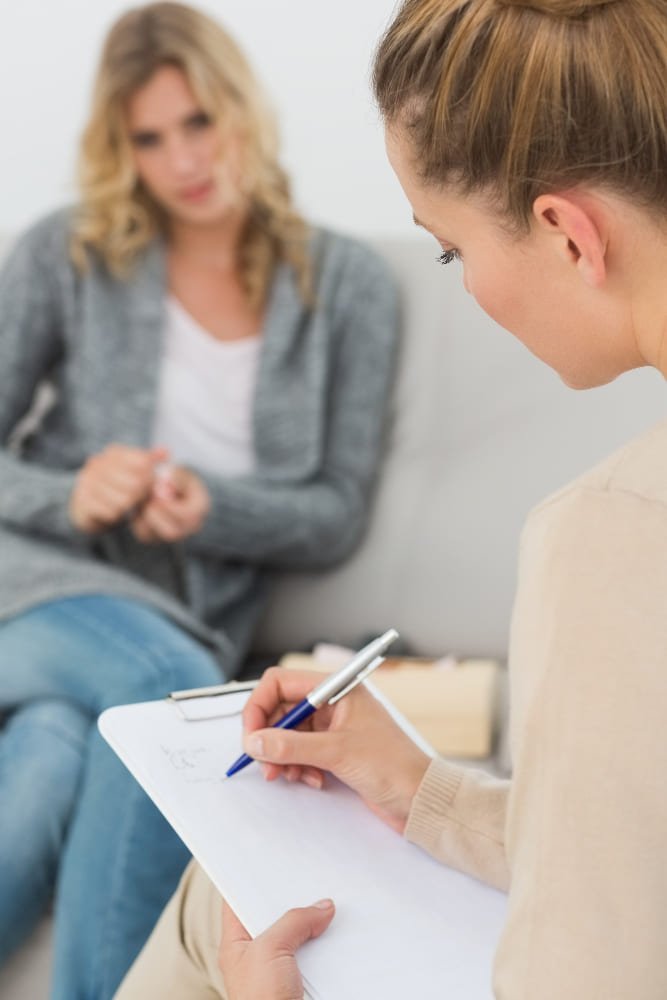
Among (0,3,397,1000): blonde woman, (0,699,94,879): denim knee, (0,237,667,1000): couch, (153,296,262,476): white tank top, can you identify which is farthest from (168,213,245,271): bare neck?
(0,699,94,879): denim knee

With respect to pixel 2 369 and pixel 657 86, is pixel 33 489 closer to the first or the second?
pixel 2 369

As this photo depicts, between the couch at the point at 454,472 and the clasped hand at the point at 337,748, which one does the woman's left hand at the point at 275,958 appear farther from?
the couch at the point at 454,472

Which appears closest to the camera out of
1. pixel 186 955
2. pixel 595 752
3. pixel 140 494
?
pixel 595 752

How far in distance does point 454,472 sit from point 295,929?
1.04m

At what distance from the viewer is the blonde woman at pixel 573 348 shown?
0.64 meters

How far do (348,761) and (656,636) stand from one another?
38 centimetres

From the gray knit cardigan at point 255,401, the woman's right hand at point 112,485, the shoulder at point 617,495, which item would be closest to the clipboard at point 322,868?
the shoulder at point 617,495

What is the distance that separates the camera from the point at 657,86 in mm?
663

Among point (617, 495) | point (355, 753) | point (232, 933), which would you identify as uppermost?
point (617, 495)

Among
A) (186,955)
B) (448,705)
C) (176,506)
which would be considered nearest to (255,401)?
(176,506)

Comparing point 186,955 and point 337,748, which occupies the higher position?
point 337,748

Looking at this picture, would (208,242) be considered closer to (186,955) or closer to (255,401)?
(255,401)

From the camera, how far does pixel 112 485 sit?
1.71 m

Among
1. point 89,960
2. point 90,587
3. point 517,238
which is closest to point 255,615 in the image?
point 90,587
